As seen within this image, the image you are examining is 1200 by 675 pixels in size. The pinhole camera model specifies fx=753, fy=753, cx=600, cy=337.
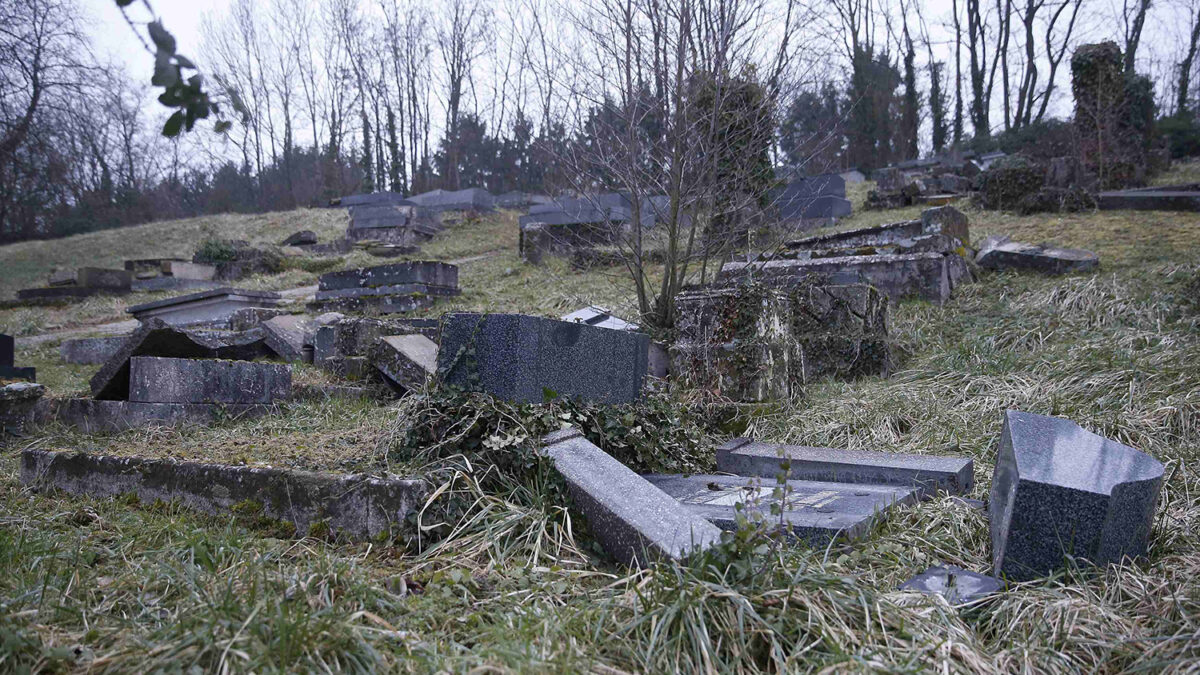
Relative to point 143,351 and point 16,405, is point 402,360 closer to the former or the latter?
point 143,351

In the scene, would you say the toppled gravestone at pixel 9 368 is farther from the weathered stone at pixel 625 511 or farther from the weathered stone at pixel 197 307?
the weathered stone at pixel 625 511

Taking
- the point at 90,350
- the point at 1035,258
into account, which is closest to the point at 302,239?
the point at 90,350

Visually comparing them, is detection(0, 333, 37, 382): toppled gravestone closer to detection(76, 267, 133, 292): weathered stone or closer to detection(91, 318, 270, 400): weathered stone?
detection(91, 318, 270, 400): weathered stone

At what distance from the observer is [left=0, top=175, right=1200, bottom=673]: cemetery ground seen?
6.53 feet

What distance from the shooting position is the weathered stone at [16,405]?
16.4 ft

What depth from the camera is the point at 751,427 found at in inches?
193

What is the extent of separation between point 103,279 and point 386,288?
7613 mm

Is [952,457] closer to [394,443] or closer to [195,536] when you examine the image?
[394,443]

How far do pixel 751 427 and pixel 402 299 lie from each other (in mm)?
7236

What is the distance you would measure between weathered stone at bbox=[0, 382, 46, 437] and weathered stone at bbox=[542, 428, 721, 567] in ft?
13.1

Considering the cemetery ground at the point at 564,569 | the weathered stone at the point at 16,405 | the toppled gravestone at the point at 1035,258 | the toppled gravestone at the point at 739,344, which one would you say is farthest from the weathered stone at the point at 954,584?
the toppled gravestone at the point at 1035,258

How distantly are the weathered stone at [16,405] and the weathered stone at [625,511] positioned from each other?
3.99 m

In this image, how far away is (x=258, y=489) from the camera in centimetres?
315

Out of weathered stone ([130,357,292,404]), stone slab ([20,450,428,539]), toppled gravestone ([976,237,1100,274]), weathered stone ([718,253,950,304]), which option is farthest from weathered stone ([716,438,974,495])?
toppled gravestone ([976,237,1100,274])
